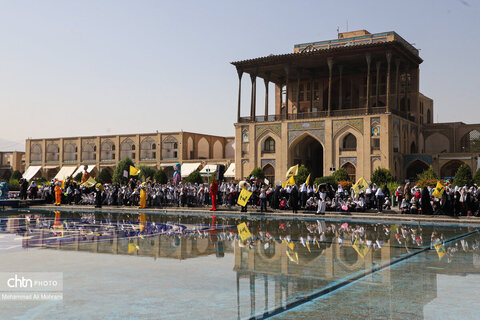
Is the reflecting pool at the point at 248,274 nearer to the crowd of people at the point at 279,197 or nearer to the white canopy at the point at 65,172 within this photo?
the crowd of people at the point at 279,197

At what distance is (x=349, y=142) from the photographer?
113 feet

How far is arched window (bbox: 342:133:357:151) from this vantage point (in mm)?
34312

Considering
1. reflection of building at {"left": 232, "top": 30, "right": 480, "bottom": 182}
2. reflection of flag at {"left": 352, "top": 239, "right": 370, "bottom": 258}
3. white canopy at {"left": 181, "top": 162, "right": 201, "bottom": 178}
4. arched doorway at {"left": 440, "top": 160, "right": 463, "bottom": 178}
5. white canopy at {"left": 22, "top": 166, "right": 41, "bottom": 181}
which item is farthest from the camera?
white canopy at {"left": 22, "top": 166, "right": 41, "bottom": 181}

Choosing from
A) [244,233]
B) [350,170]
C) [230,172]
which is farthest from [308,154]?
[244,233]

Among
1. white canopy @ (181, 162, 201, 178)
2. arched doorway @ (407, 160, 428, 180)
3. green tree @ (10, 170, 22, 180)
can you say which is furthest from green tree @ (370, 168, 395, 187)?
green tree @ (10, 170, 22, 180)

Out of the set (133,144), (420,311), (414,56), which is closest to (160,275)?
(420,311)

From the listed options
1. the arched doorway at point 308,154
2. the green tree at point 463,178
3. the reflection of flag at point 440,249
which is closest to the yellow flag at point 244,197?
the reflection of flag at point 440,249

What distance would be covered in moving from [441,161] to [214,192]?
829 inches

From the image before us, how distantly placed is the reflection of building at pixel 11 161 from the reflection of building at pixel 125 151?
2.57 meters

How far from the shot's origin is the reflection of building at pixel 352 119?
33.3 metres

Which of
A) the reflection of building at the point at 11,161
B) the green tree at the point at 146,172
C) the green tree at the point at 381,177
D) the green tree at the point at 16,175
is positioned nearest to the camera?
the green tree at the point at 381,177

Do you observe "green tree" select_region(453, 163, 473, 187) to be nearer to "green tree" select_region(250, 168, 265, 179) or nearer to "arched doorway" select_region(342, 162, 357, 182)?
"arched doorway" select_region(342, 162, 357, 182)

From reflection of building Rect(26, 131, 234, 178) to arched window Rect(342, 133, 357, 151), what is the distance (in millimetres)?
14146

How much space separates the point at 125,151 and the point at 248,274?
4748cm
